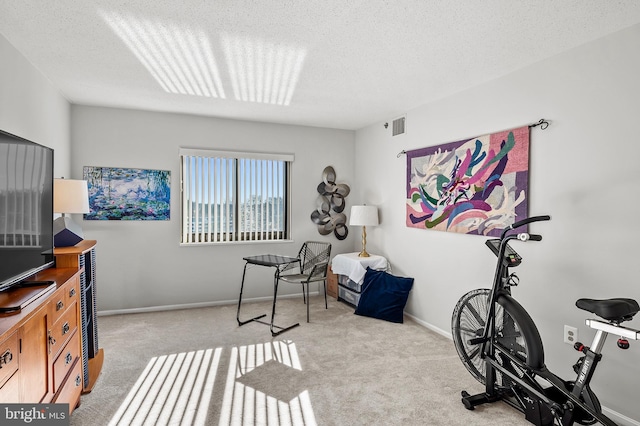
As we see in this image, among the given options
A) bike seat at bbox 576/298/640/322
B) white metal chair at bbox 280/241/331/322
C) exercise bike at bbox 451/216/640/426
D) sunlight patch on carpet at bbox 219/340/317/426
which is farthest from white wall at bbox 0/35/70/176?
bike seat at bbox 576/298/640/322

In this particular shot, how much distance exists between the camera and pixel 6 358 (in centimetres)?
133

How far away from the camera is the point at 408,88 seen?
345 centimetres

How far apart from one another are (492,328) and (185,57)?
2988 millimetres

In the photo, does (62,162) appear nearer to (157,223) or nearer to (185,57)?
(157,223)

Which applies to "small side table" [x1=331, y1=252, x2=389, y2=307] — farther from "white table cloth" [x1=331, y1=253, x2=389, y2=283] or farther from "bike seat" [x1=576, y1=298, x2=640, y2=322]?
"bike seat" [x1=576, y1=298, x2=640, y2=322]

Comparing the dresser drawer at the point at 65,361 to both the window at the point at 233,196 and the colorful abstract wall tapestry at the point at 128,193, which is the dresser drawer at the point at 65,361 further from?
the window at the point at 233,196

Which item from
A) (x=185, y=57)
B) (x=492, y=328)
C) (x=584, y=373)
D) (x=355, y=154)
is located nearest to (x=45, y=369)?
(x=185, y=57)

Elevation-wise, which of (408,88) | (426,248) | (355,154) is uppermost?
(408,88)

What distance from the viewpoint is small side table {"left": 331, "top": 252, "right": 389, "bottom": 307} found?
4.42m

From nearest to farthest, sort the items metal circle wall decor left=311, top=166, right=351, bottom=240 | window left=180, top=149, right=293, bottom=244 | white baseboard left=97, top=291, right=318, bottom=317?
white baseboard left=97, top=291, right=318, bottom=317 < window left=180, top=149, right=293, bottom=244 < metal circle wall decor left=311, top=166, right=351, bottom=240

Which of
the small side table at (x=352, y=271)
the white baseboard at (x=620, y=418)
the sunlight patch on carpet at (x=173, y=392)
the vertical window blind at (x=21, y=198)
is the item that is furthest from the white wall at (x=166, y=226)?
the white baseboard at (x=620, y=418)

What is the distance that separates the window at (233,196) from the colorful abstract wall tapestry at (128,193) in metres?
0.26

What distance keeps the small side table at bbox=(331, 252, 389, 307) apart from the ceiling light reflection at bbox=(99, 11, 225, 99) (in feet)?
8.40

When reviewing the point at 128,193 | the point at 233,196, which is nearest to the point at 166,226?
the point at 128,193
